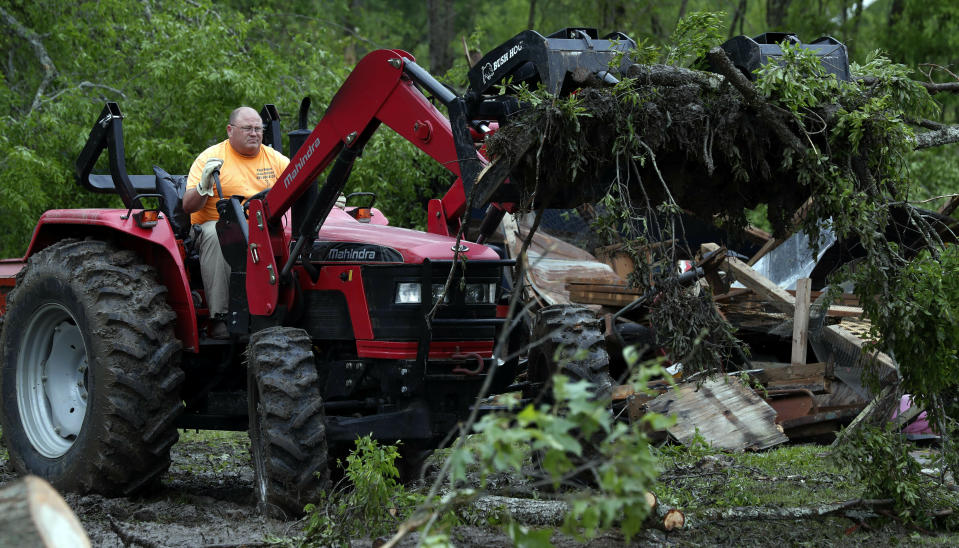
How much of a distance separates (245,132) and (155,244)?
36.7 inches

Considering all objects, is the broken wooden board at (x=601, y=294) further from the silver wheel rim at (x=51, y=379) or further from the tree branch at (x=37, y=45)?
the tree branch at (x=37, y=45)

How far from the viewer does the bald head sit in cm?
685

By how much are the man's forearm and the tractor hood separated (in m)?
0.79

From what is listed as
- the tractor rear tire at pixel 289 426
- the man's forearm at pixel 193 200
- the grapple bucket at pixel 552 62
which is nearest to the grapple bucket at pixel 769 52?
the grapple bucket at pixel 552 62

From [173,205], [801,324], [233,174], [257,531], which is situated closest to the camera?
[257,531]

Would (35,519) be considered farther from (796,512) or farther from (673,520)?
(796,512)

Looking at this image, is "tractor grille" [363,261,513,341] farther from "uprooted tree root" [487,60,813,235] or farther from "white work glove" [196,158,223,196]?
"white work glove" [196,158,223,196]

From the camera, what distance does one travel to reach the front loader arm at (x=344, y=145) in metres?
5.38

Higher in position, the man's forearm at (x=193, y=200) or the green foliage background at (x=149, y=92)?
the green foliage background at (x=149, y=92)

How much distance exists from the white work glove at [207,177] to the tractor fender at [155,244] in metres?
0.31

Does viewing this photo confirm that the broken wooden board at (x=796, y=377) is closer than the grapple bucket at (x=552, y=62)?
No

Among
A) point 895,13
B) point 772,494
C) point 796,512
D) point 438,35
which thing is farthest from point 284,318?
point 895,13

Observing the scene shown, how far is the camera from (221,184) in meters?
6.75

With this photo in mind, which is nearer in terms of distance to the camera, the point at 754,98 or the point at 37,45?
the point at 754,98
